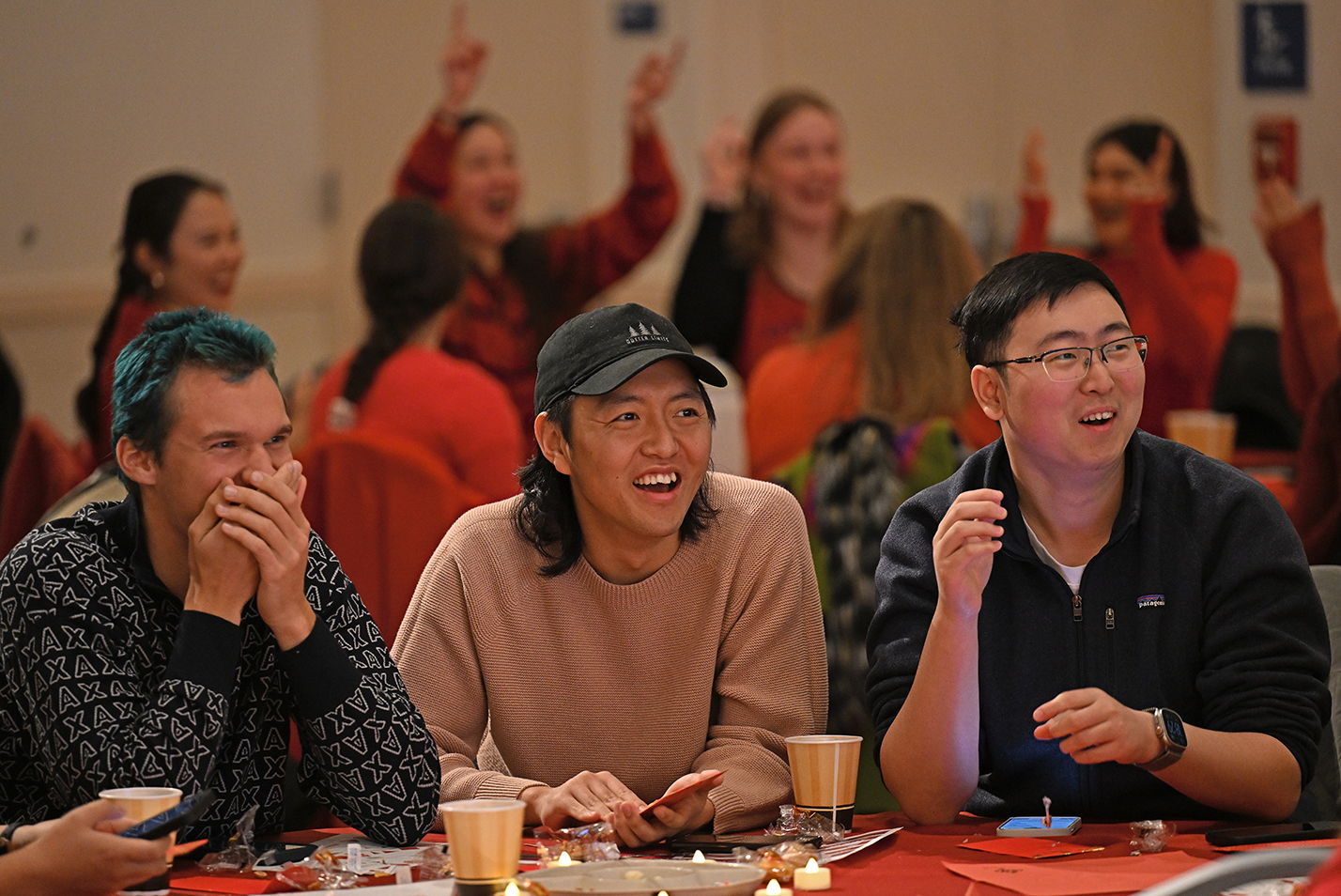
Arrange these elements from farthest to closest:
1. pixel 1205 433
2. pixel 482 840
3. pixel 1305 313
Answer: pixel 1305 313 < pixel 1205 433 < pixel 482 840

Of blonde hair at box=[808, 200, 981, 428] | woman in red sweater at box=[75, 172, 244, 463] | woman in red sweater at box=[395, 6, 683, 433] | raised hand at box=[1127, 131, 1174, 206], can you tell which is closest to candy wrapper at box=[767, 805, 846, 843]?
blonde hair at box=[808, 200, 981, 428]

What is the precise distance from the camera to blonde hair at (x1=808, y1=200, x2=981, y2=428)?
3.51m

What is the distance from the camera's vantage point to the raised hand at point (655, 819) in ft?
5.42

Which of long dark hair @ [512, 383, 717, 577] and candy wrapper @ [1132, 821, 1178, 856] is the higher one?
long dark hair @ [512, 383, 717, 577]

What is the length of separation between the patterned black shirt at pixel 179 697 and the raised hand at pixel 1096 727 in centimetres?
76

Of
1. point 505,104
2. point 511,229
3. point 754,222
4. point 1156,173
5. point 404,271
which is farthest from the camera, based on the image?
point 505,104

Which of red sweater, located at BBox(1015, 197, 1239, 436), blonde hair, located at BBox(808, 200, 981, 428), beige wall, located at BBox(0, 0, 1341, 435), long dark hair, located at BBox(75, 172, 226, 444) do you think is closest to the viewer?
blonde hair, located at BBox(808, 200, 981, 428)

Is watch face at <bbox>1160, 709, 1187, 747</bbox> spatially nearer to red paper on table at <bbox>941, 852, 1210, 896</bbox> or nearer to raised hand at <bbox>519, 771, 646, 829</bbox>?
red paper on table at <bbox>941, 852, 1210, 896</bbox>

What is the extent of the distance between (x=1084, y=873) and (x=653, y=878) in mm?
436

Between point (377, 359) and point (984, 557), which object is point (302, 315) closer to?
point (377, 359)

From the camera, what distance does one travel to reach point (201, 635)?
66.7 inches

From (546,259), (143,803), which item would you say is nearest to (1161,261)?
(546,259)

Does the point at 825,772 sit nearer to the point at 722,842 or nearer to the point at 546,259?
A: the point at 722,842

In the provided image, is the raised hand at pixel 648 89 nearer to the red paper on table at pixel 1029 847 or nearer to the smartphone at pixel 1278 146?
the smartphone at pixel 1278 146
